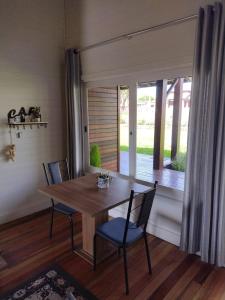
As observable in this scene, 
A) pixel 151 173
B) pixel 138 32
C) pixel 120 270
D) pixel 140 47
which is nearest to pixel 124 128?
pixel 151 173

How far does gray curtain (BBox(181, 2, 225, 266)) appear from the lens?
6.23 ft

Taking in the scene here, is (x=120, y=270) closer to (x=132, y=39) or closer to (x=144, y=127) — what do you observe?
(x=144, y=127)

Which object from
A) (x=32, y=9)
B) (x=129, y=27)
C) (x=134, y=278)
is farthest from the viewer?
(x=32, y=9)

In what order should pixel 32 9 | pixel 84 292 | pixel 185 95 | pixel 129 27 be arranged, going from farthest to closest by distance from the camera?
1. pixel 32 9
2. pixel 129 27
3. pixel 185 95
4. pixel 84 292

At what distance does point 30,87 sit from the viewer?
10.0 feet

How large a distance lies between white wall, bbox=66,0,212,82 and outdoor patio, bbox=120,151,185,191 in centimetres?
110

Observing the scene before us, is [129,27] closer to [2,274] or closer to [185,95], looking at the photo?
[185,95]

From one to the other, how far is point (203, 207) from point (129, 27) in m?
2.17

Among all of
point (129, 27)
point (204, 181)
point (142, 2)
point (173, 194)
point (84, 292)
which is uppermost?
point (142, 2)

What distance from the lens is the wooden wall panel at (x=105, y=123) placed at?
3.20 meters

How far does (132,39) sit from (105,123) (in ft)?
3.99

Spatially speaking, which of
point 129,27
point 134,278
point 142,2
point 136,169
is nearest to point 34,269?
point 134,278

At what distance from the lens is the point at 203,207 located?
2.13 metres

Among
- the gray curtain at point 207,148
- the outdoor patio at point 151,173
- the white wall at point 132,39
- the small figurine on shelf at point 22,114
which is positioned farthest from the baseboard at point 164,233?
the small figurine on shelf at point 22,114
